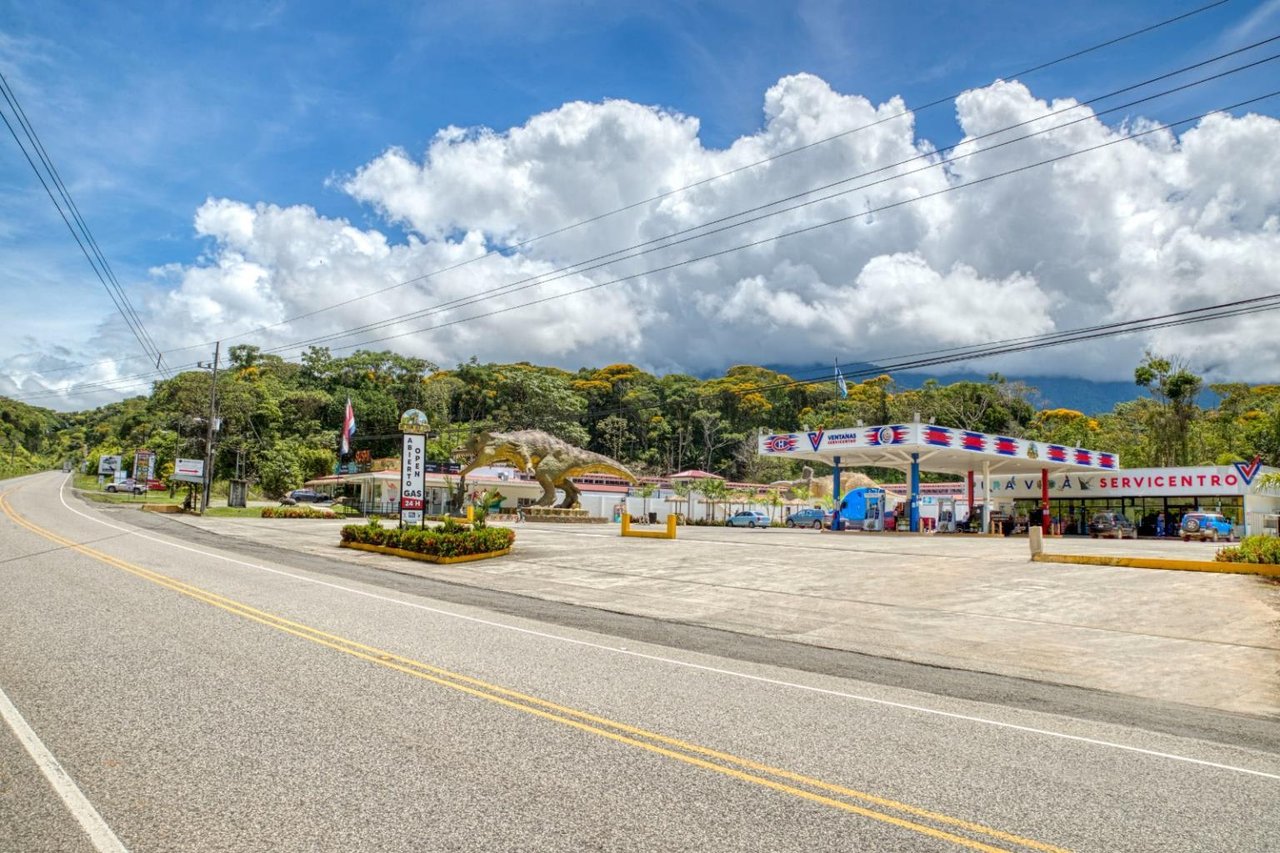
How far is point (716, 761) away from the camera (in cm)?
564

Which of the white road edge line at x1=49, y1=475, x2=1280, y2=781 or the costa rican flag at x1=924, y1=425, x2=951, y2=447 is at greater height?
the costa rican flag at x1=924, y1=425, x2=951, y2=447

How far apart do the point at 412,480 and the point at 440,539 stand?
10.5 ft

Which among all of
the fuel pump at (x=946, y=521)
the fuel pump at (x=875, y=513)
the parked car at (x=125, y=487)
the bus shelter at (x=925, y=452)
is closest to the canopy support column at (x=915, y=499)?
the bus shelter at (x=925, y=452)

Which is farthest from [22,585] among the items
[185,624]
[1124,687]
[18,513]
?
[18,513]

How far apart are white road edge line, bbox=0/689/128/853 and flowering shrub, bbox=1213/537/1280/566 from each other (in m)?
22.5

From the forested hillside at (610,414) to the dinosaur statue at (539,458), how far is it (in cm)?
1352

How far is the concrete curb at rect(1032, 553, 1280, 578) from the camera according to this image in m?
18.3

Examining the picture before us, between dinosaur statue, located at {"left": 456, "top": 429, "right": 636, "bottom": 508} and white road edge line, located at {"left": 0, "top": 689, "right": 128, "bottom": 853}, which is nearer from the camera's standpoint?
white road edge line, located at {"left": 0, "top": 689, "right": 128, "bottom": 853}

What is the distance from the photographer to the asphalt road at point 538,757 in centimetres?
444

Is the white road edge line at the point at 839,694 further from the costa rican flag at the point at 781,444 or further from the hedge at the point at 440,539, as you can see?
the costa rican flag at the point at 781,444

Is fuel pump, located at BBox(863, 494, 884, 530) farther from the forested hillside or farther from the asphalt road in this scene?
the asphalt road

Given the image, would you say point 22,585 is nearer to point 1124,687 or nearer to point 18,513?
point 1124,687

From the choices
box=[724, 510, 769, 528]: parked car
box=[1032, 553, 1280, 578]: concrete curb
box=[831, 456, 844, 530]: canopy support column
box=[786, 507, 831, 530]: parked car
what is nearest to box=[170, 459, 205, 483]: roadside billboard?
box=[724, 510, 769, 528]: parked car

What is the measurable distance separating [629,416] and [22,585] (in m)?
91.9
